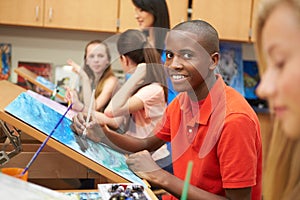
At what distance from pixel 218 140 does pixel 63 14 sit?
2295 mm

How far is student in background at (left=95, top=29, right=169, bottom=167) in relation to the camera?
1856mm

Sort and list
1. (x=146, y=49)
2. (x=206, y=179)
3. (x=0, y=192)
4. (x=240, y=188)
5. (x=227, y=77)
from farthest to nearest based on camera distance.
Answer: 1. (x=227, y=77)
2. (x=146, y=49)
3. (x=206, y=179)
4. (x=240, y=188)
5. (x=0, y=192)

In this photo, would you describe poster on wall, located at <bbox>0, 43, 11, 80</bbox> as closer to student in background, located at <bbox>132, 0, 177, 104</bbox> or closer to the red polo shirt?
student in background, located at <bbox>132, 0, 177, 104</bbox>

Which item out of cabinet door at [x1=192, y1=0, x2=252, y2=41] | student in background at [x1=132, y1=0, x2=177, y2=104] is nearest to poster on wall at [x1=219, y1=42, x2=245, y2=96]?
cabinet door at [x1=192, y1=0, x2=252, y2=41]

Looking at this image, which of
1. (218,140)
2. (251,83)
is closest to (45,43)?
(251,83)

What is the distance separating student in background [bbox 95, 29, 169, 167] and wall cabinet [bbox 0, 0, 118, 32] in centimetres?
124

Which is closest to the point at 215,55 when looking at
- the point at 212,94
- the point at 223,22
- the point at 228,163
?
the point at 212,94

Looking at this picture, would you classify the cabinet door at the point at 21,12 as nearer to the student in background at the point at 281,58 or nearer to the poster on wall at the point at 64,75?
the poster on wall at the point at 64,75

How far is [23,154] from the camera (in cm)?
147

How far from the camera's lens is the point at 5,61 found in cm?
338

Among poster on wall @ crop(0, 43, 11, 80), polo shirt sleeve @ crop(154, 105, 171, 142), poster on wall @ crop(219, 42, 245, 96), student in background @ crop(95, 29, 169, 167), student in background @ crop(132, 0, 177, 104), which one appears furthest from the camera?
poster on wall @ crop(219, 42, 245, 96)

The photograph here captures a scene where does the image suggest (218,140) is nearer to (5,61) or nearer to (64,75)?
(64,75)

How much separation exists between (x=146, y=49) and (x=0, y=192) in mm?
1389

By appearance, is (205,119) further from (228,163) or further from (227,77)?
(227,77)
